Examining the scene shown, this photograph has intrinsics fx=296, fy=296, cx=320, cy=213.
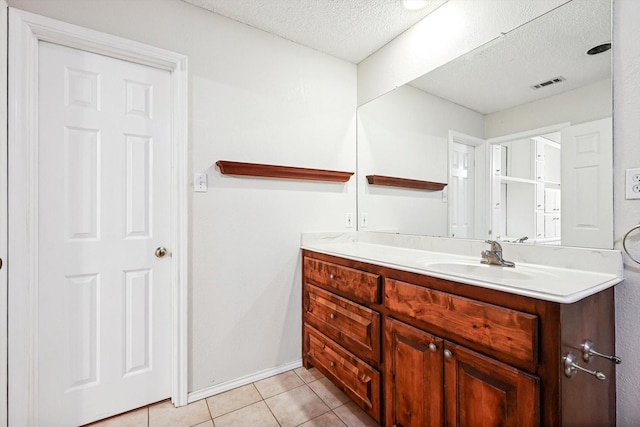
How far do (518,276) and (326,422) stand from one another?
1204 mm

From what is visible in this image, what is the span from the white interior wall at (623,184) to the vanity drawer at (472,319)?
0.57m

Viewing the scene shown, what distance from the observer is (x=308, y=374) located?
204cm

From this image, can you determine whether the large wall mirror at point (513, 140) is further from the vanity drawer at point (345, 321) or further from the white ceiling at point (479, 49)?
the vanity drawer at point (345, 321)

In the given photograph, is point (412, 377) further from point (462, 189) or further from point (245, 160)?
point (245, 160)

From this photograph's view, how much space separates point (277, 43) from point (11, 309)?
2112mm

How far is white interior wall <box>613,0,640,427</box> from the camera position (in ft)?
3.65

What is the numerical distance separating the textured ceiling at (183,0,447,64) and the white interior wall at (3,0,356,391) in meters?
0.08

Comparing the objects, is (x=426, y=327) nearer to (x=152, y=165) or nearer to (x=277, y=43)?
(x=152, y=165)

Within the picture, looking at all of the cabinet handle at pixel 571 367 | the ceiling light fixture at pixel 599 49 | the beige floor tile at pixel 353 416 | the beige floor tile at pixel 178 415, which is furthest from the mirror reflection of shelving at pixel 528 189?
the beige floor tile at pixel 178 415

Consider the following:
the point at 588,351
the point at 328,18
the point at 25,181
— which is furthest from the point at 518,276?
the point at 25,181

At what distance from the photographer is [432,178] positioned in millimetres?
1967

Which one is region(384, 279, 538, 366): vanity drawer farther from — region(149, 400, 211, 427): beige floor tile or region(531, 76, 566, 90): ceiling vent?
region(149, 400, 211, 427): beige floor tile

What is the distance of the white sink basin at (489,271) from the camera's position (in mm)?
1186

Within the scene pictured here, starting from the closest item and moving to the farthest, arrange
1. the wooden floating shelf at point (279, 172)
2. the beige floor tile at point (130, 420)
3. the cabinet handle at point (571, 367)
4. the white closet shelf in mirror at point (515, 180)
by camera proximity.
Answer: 1. the cabinet handle at point (571, 367)
2. the white closet shelf in mirror at point (515, 180)
3. the beige floor tile at point (130, 420)
4. the wooden floating shelf at point (279, 172)
